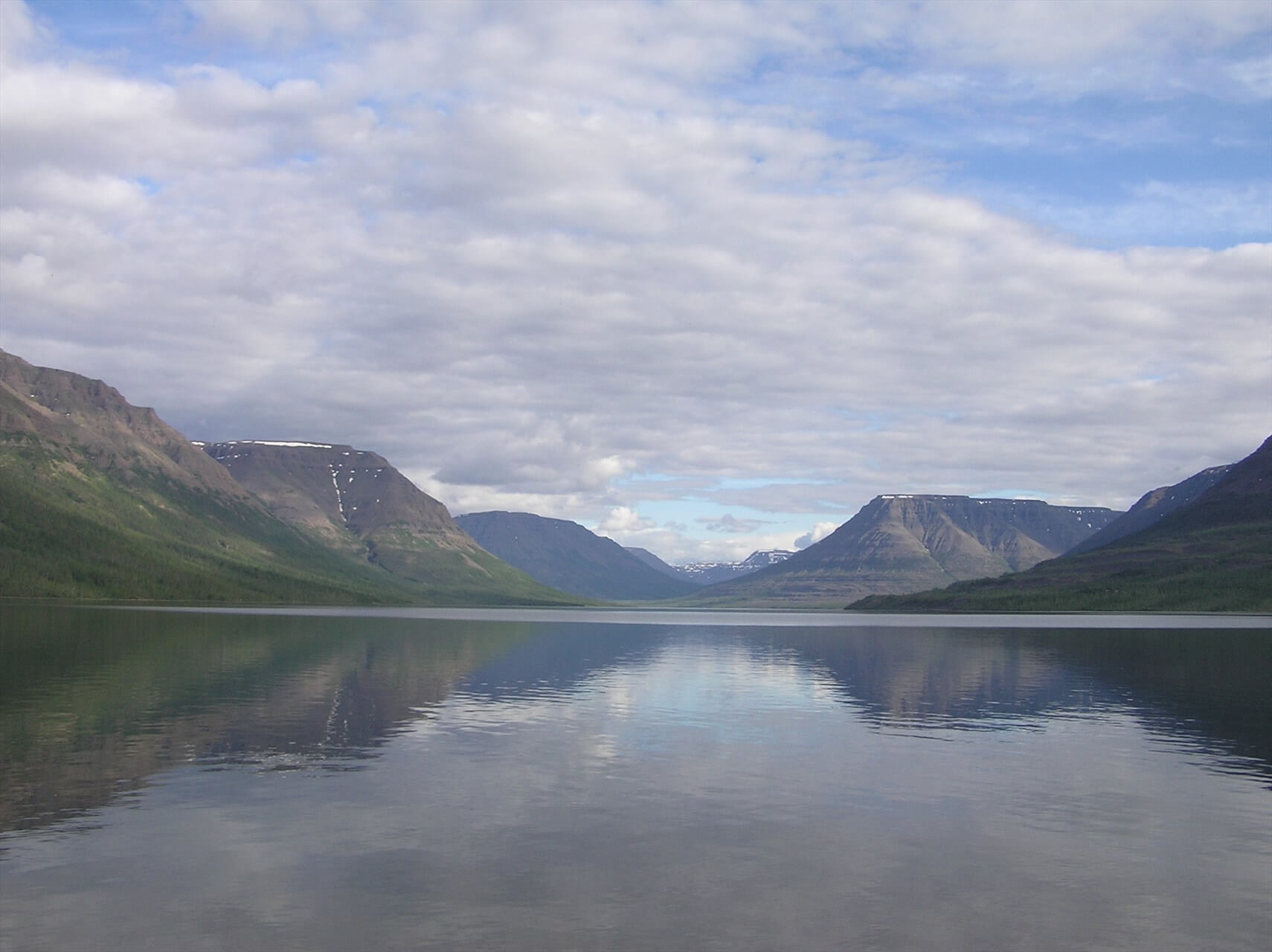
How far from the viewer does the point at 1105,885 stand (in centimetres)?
3269

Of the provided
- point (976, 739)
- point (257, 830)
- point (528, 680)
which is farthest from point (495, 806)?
point (528, 680)

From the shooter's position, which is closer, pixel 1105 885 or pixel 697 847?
pixel 1105 885

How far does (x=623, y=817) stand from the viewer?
41250 millimetres

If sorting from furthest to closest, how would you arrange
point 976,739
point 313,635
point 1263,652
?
1. point 313,635
2. point 1263,652
3. point 976,739

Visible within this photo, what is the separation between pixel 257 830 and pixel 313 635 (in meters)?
135

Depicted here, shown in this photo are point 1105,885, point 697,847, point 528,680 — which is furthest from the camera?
point 528,680

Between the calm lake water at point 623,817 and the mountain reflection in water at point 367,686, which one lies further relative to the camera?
the mountain reflection in water at point 367,686

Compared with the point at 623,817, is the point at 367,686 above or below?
below

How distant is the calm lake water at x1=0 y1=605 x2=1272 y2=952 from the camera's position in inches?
1127

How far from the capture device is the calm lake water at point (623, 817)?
28.6 m

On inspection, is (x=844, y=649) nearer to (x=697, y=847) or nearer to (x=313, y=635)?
(x=313, y=635)

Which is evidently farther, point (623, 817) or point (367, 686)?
point (367, 686)

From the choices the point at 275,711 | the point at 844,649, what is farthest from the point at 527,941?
the point at 844,649

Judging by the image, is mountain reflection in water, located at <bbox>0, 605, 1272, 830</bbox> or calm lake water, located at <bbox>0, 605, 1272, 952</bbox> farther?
mountain reflection in water, located at <bbox>0, 605, 1272, 830</bbox>
